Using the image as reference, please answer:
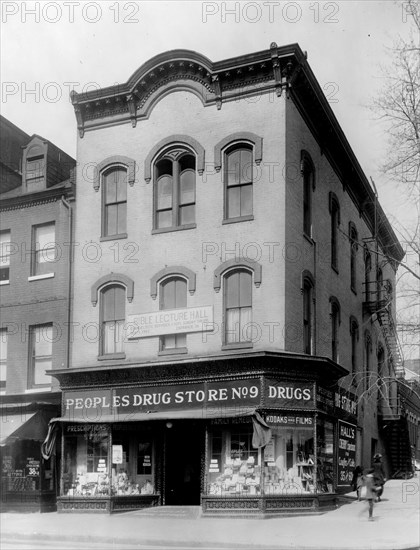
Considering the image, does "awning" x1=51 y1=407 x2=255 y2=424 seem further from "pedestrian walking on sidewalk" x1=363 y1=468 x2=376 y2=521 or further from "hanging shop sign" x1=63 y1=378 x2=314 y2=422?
"pedestrian walking on sidewalk" x1=363 y1=468 x2=376 y2=521

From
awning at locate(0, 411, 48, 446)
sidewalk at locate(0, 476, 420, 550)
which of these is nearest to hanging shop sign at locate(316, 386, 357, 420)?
sidewalk at locate(0, 476, 420, 550)

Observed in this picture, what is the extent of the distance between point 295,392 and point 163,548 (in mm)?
6684

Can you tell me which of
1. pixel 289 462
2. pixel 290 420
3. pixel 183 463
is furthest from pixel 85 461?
pixel 290 420

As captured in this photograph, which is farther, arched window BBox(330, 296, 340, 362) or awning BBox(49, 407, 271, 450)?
arched window BBox(330, 296, 340, 362)

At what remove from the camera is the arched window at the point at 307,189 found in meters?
23.6

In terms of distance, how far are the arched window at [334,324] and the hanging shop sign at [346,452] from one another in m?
2.38

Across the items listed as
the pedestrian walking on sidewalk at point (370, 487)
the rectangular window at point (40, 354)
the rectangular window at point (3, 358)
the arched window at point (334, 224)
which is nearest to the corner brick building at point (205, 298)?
the arched window at point (334, 224)

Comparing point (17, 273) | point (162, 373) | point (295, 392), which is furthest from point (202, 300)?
point (17, 273)

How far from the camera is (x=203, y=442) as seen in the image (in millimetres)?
21375

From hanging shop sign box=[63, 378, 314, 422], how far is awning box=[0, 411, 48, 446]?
1080 millimetres

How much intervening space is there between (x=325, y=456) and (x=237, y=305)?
16.8ft

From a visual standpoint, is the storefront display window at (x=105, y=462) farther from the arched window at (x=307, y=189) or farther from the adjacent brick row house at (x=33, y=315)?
the arched window at (x=307, y=189)

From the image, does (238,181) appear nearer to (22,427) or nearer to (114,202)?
(114,202)

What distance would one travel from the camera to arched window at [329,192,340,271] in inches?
1041
